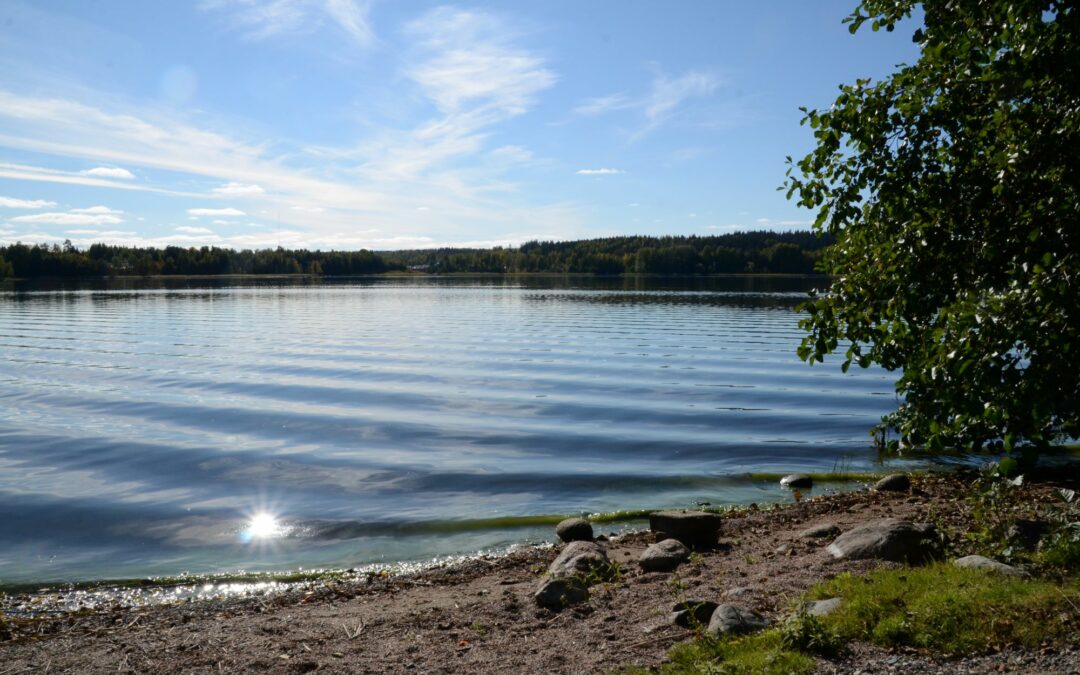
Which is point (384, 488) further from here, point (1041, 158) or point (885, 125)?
point (1041, 158)

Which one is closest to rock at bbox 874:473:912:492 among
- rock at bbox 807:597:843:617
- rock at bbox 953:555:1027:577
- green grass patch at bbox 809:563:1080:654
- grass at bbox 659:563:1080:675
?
rock at bbox 953:555:1027:577

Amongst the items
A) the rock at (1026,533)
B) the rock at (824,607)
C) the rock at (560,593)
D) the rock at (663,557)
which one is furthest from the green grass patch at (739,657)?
the rock at (1026,533)

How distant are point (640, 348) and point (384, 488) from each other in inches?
1119

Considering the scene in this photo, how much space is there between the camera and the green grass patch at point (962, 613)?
726 cm

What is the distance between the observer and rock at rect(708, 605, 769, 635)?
8.02 m

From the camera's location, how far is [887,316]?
9.54 m

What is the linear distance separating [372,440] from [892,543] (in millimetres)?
16280

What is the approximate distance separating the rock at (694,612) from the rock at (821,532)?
4.09 meters

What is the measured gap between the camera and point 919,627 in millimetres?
7551

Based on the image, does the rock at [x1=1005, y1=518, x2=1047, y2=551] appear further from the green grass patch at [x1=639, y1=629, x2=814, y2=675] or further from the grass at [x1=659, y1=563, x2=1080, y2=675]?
the green grass patch at [x1=639, y1=629, x2=814, y2=675]

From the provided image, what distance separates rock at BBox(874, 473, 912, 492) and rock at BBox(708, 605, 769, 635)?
366 inches

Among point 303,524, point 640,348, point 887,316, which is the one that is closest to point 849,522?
point 887,316

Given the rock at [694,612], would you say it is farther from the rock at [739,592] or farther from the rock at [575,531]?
the rock at [575,531]

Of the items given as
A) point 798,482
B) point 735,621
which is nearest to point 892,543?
point 735,621
